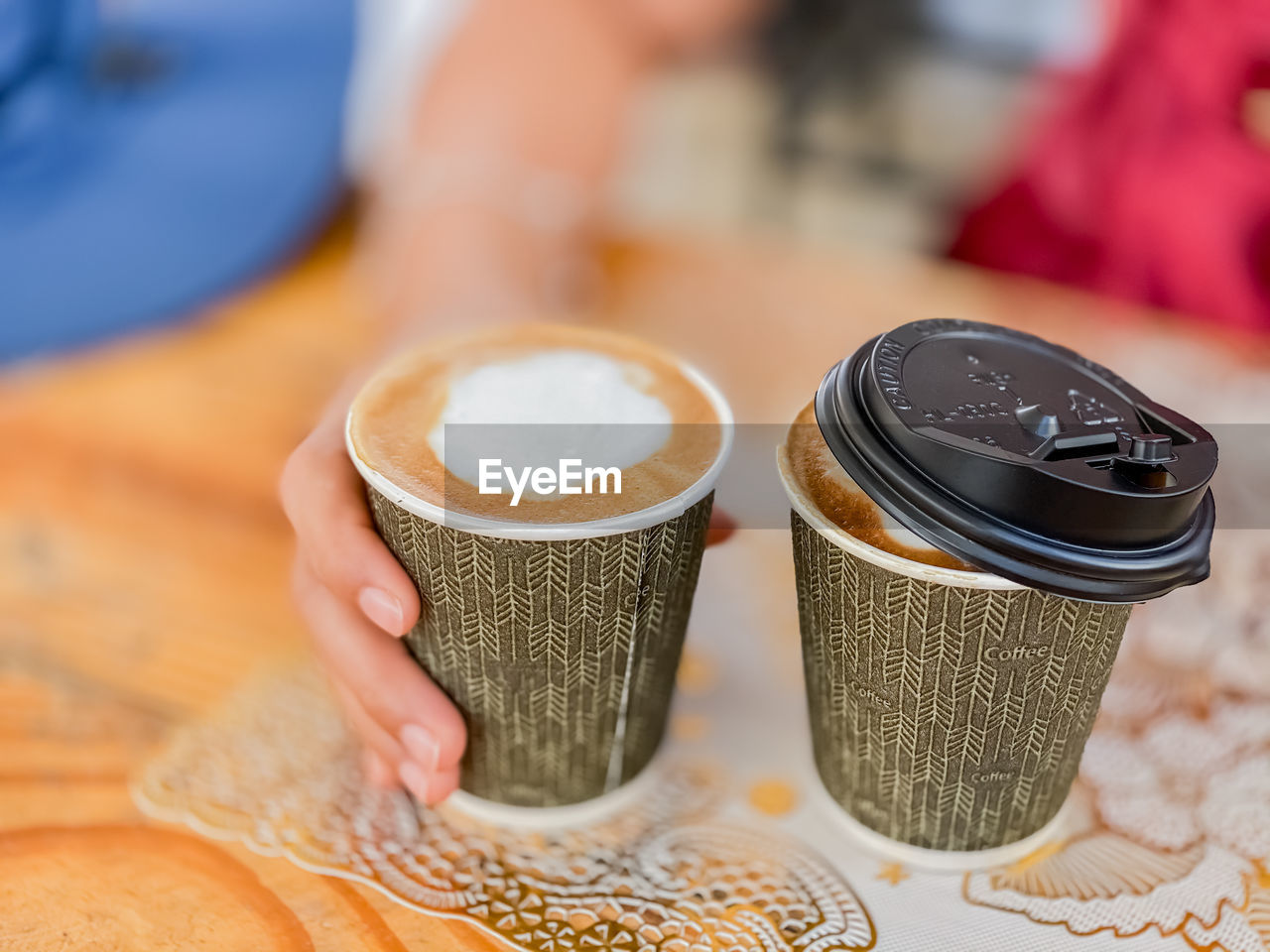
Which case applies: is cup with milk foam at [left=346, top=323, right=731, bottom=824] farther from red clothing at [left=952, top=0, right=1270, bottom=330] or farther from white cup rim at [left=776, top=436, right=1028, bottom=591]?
red clothing at [left=952, top=0, right=1270, bottom=330]

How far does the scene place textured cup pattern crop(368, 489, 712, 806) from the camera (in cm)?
39

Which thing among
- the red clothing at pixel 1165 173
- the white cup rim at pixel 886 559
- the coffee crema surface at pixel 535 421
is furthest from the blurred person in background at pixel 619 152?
the white cup rim at pixel 886 559

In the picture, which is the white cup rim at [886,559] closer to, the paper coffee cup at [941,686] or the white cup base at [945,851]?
the paper coffee cup at [941,686]

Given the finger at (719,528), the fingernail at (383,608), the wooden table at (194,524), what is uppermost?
the finger at (719,528)

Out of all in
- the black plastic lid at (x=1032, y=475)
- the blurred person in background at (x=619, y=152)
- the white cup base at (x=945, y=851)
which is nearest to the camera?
the black plastic lid at (x=1032, y=475)

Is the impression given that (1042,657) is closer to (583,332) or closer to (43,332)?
(583,332)

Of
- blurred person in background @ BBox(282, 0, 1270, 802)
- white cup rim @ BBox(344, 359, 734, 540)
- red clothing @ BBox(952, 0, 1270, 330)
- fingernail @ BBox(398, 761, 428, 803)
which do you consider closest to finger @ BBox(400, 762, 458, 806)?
fingernail @ BBox(398, 761, 428, 803)

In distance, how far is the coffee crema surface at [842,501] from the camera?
0.37m

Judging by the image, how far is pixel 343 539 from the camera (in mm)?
417

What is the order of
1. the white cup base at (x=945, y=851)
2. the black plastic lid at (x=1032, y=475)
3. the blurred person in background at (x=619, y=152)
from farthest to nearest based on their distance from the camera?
the blurred person in background at (x=619, y=152) < the white cup base at (x=945, y=851) < the black plastic lid at (x=1032, y=475)

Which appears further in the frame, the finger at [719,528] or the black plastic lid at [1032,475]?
the finger at [719,528]

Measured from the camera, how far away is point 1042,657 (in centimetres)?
39

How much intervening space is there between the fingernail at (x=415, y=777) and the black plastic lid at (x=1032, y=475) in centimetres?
21

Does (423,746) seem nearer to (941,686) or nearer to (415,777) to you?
(415,777)
